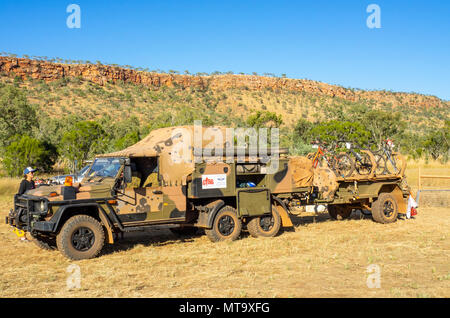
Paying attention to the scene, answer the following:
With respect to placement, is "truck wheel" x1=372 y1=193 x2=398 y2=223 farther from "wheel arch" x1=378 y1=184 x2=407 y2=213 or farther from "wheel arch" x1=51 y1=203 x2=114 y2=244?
"wheel arch" x1=51 y1=203 x2=114 y2=244

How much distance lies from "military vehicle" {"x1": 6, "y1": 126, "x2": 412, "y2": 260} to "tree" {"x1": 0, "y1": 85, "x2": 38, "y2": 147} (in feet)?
100

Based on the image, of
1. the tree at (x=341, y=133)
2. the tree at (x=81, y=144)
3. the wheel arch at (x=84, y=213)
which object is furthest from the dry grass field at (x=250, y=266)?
the tree at (x=341, y=133)

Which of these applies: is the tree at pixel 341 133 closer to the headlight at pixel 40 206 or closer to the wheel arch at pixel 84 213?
the wheel arch at pixel 84 213

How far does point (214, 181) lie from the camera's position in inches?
401

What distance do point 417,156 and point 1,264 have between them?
37198mm

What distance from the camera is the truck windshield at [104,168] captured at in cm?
952

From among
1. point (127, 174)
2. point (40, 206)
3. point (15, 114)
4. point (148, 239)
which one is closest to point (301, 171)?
point (148, 239)

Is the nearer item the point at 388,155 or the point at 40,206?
the point at 40,206

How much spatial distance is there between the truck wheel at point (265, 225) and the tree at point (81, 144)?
22.8 metres

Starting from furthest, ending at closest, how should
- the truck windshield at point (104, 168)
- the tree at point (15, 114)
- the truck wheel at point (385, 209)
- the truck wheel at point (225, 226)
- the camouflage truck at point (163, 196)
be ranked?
1. the tree at point (15, 114)
2. the truck wheel at point (385, 209)
3. the truck wheel at point (225, 226)
4. the truck windshield at point (104, 168)
5. the camouflage truck at point (163, 196)

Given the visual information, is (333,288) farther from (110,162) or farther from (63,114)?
(63,114)

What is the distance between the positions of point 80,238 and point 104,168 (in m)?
1.70

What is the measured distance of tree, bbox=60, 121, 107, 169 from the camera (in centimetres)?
3123

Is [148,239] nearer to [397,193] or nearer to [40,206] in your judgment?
[40,206]
